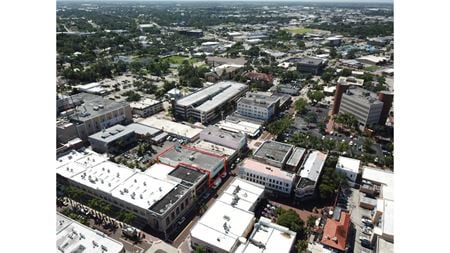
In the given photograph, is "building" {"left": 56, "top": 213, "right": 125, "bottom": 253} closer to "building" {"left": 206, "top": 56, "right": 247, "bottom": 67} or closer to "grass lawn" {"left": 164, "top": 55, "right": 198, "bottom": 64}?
"building" {"left": 206, "top": 56, "right": 247, "bottom": 67}

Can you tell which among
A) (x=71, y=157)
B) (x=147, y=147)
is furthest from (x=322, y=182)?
(x=71, y=157)

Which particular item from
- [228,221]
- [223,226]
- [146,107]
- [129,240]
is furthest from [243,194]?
[146,107]

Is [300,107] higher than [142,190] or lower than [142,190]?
higher

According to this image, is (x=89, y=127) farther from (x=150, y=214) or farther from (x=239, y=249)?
(x=239, y=249)

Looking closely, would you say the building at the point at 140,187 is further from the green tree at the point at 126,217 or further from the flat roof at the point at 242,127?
the flat roof at the point at 242,127

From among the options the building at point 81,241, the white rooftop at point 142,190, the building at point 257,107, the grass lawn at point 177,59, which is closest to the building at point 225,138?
the building at point 257,107

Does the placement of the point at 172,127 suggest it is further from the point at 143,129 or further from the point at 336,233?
the point at 336,233

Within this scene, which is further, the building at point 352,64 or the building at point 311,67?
the building at point 352,64
